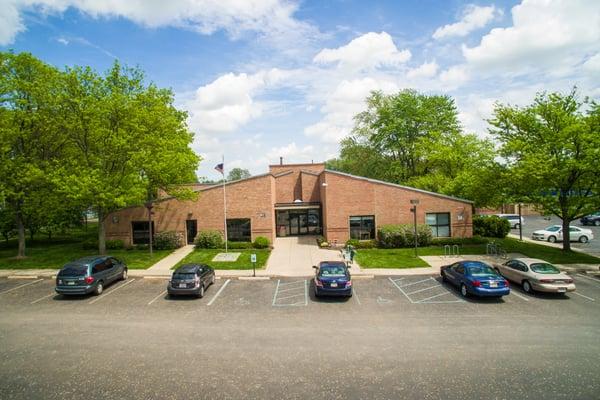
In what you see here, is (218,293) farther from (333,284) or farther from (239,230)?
(239,230)

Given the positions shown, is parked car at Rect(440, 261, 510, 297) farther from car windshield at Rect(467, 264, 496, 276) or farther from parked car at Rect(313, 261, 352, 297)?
parked car at Rect(313, 261, 352, 297)

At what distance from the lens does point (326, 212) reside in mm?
28359

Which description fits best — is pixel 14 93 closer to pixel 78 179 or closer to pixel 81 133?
pixel 81 133

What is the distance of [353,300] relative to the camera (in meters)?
15.2

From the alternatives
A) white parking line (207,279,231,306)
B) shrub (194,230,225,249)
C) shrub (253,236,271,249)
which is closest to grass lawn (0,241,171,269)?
shrub (194,230,225,249)

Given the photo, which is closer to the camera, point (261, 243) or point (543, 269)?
point (543, 269)

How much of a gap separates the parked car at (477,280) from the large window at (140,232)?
23.7 metres

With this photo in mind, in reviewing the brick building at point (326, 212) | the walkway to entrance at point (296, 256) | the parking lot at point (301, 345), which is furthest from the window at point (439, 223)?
the parking lot at point (301, 345)

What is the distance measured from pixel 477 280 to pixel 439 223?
14.1 m

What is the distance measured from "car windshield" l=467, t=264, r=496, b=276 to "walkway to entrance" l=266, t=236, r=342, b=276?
8461 millimetres

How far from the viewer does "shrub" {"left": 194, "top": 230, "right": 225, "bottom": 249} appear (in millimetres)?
26750

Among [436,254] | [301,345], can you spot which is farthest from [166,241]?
[436,254]

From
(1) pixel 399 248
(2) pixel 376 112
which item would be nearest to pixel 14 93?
(1) pixel 399 248

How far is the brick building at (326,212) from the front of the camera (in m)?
28.1
